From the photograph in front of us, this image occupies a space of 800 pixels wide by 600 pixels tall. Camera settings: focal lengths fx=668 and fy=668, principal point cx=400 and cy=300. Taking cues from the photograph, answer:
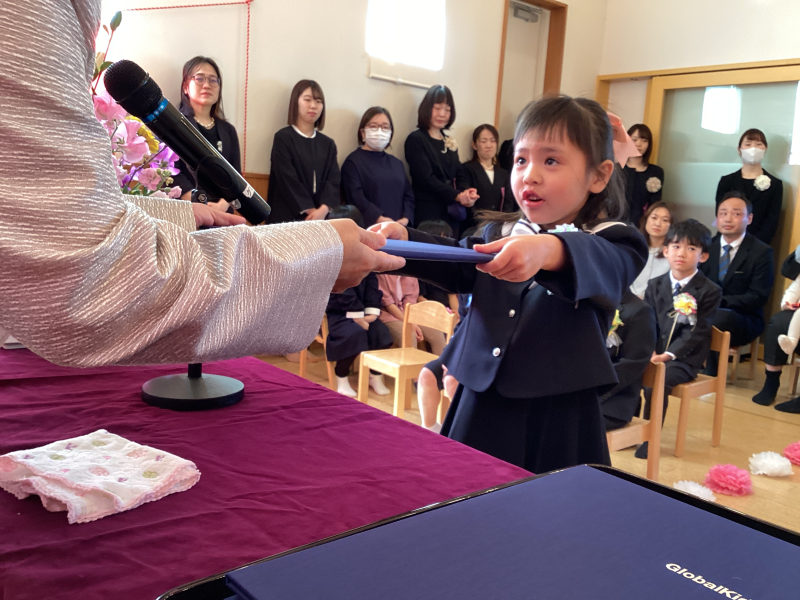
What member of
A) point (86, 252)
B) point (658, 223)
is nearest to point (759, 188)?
point (658, 223)

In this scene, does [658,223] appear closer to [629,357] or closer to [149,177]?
[629,357]

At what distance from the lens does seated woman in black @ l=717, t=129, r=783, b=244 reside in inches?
209

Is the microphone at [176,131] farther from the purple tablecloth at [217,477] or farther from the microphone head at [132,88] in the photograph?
the purple tablecloth at [217,477]

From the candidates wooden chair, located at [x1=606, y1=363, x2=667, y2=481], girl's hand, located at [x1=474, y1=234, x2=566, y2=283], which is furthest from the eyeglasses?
girl's hand, located at [x1=474, y1=234, x2=566, y2=283]

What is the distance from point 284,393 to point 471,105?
498cm

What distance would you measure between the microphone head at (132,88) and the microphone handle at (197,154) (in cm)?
1

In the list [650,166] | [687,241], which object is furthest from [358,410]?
[650,166]

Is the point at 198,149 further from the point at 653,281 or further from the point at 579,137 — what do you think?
the point at 653,281

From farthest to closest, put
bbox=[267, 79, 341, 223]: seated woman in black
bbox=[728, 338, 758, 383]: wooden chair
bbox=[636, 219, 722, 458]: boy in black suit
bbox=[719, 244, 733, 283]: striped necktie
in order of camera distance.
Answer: bbox=[719, 244, 733, 283]: striped necktie, bbox=[728, 338, 758, 383]: wooden chair, bbox=[267, 79, 341, 223]: seated woman in black, bbox=[636, 219, 722, 458]: boy in black suit

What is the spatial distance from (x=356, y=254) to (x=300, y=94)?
386 centimetres

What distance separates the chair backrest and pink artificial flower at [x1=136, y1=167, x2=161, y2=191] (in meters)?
1.55

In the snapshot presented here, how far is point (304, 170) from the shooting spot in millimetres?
4344

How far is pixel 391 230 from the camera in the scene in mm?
1140

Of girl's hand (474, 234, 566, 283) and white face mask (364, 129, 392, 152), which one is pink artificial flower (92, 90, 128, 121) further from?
white face mask (364, 129, 392, 152)
